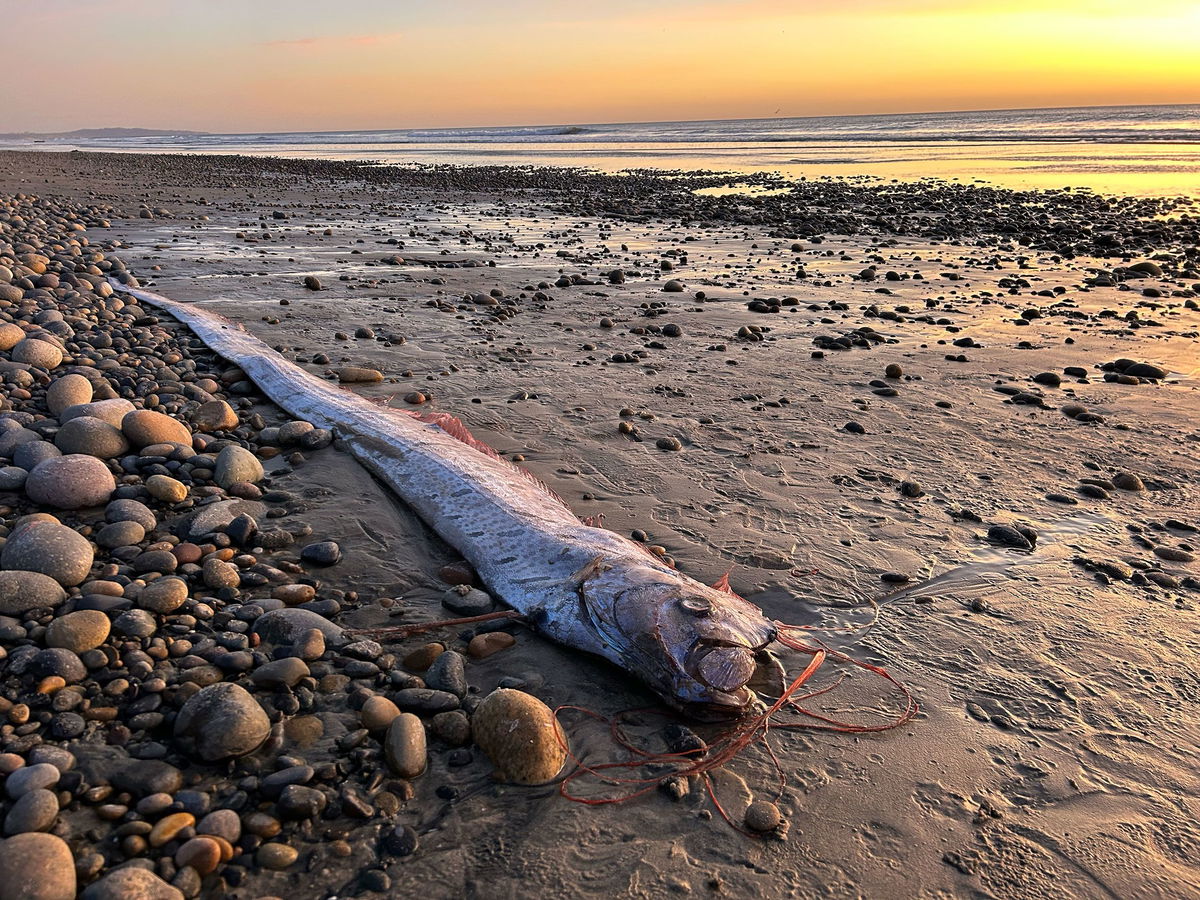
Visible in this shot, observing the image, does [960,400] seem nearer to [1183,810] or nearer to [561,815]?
[1183,810]

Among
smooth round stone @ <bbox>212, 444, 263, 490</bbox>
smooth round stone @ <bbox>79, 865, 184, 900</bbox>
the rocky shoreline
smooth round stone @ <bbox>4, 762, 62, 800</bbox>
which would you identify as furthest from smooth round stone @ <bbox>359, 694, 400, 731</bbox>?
smooth round stone @ <bbox>212, 444, 263, 490</bbox>

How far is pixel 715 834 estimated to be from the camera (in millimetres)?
2652

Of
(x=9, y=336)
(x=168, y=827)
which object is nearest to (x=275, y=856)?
(x=168, y=827)

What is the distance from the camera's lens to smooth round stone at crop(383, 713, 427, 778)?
110 inches

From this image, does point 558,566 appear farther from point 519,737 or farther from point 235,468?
point 235,468

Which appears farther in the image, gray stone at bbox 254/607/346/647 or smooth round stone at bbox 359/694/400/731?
gray stone at bbox 254/607/346/647

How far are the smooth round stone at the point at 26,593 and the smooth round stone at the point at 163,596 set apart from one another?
13.2 inches

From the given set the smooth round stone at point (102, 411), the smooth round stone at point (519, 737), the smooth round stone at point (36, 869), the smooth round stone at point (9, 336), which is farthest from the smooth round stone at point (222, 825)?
the smooth round stone at point (9, 336)

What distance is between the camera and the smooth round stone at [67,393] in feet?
18.4

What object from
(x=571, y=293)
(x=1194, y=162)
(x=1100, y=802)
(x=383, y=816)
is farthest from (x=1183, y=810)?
(x=1194, y=162)

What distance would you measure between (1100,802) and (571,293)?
9579 millimetres

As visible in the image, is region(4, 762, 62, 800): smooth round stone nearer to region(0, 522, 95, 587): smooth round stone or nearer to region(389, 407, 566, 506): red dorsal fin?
region(0, 522, 95, 587): smooth round stone

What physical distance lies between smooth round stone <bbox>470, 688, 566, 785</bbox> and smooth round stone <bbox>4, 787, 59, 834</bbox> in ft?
4.42

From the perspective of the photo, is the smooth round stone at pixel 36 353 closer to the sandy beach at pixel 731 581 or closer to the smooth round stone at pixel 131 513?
the sandy beach at pixel 731 581
